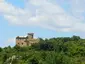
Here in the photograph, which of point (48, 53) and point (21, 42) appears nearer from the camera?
point (48, 53)

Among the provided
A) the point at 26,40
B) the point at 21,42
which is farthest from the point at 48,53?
the point at 26,40

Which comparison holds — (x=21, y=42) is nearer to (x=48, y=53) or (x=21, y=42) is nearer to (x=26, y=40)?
(x=26, y=40)

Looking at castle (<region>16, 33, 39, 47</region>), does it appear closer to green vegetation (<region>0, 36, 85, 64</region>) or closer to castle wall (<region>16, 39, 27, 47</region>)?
castle wall (<region>16, 39, 27, 47</region>)

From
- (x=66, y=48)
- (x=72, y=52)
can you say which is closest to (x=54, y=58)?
(x=72, y=52)

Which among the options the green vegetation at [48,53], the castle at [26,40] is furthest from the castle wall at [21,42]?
the green vegetation at [48,53]

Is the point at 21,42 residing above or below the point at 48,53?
above

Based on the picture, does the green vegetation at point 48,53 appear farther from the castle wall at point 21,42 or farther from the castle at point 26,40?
the castle wall at point 21,42

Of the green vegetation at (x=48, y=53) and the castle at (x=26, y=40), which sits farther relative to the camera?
the castle at (x=26, y=40)

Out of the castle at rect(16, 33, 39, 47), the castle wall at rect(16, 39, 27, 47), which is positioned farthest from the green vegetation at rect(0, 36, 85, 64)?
the castle wall at rect(16, 39, 27, 47)

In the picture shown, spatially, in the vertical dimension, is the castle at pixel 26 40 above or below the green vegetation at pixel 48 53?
above

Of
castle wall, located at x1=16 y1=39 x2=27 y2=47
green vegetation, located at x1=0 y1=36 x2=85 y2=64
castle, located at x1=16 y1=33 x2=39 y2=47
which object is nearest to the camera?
green vegetation, located at x1=0 y1=36 x2=85 y2=64

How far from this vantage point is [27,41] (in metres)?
118

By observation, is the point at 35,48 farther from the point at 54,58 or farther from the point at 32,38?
the point at 54,58

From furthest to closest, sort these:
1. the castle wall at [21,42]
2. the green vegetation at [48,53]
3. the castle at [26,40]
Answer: the castle wall at [21,42] → the castle at [26,40] → the green vegetation at [48,53]
